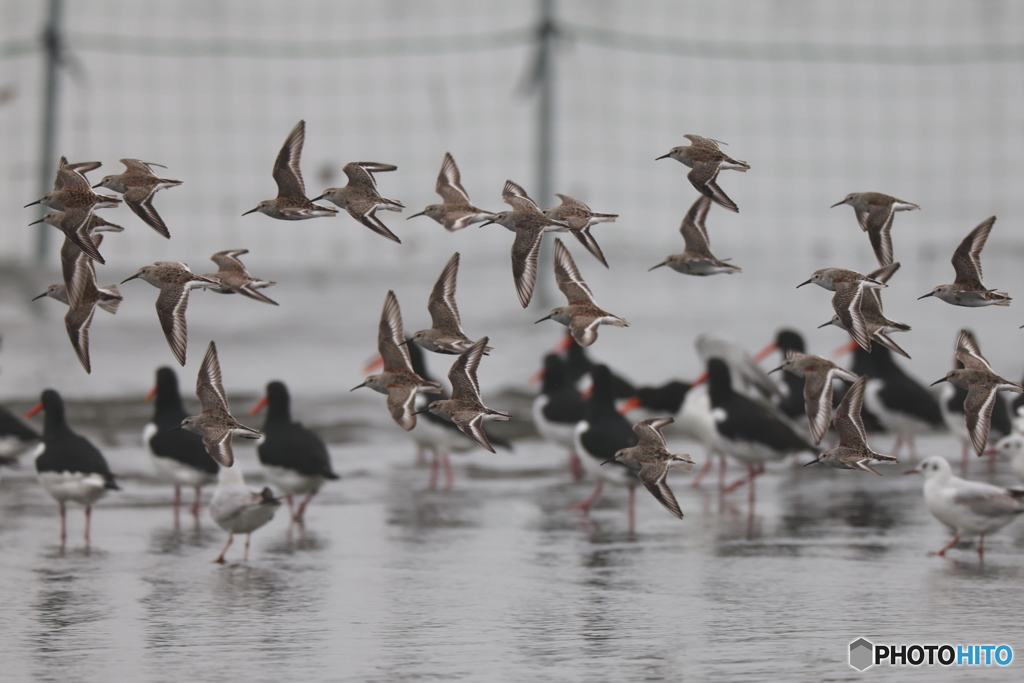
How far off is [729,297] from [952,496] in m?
13.7

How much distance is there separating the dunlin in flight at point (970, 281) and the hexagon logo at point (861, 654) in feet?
5.25

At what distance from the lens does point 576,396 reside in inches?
506

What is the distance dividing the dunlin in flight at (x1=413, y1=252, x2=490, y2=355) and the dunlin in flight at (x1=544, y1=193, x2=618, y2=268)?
0.65m

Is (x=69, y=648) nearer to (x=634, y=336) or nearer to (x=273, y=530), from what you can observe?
(x=273, y=530)

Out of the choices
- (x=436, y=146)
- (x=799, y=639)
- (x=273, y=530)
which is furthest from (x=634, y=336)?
(x=799, y=639)

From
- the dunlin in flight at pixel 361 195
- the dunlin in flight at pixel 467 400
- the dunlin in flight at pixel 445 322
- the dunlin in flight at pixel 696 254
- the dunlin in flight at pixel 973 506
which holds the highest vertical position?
the dunlin in flight at pixel 361 195

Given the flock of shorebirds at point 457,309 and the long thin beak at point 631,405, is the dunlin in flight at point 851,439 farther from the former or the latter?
the long thin beak at point 631,405

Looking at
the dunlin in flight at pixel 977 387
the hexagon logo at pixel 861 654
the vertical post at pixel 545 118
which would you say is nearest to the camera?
the hexagon logo at pixel 861 654

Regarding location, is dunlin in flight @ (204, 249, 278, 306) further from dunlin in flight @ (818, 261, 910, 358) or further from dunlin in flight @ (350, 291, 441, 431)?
dunlin in flight @ (818, 261, 910, 358)

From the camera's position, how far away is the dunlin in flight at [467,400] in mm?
6625

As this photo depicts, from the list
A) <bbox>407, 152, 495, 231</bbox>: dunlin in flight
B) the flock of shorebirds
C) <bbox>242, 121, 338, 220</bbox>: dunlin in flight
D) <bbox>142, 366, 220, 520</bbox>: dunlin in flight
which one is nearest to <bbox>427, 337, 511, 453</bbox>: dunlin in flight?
the flock of shorebirds

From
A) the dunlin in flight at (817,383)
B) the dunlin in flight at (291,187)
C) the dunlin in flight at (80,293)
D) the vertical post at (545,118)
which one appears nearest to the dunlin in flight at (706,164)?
the dunlin in flight at (817,383)

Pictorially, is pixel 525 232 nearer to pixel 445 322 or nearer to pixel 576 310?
pixel 576 310

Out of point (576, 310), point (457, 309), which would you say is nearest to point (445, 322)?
point (457, 309)
